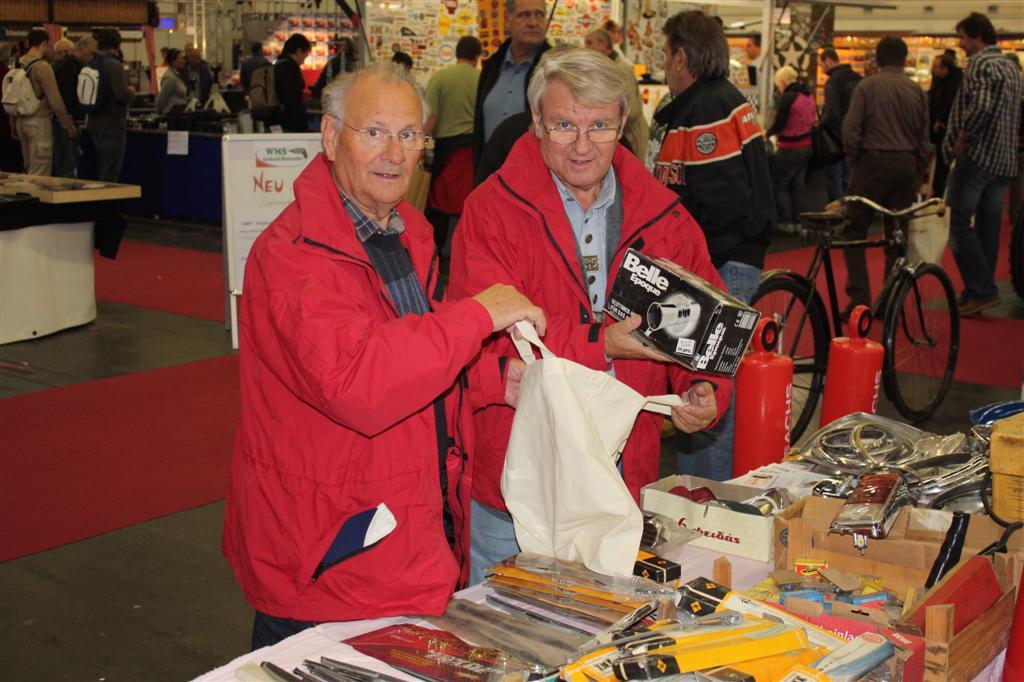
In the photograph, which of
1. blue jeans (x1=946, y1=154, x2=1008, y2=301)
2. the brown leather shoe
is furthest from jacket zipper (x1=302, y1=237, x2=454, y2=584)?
the brown leather shoe

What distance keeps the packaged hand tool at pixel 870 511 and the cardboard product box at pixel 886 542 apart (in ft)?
0.05

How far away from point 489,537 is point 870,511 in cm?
91

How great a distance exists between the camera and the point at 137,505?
14.6 ft

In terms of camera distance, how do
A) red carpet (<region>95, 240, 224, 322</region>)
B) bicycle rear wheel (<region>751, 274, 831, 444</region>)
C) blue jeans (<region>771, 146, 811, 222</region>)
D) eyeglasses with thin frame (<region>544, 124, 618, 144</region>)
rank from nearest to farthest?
eyeglasses with thin frame (<region>544, 124, 618, 144</region>), bicycle rear wheel (<region>751, 274, 831, 444</region>), red carpet (<region>95, 240, 224, 322</region>), blue jeans (<region>771, 146, 811, 222</region>)

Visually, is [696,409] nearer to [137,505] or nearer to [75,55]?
[137,505]

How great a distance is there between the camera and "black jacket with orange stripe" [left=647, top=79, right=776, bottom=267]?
402cm

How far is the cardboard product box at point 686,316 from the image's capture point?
2.15 metres

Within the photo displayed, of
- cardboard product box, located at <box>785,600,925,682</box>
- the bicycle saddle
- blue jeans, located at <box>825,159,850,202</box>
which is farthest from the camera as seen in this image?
blue jeans, located at <box>825,159,850,202</box>

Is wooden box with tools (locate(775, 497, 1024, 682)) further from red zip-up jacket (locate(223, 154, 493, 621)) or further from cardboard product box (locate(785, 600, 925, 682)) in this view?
red zip-up jacket (locate(223, 154, 493, 621))

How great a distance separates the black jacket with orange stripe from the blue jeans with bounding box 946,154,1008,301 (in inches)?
168

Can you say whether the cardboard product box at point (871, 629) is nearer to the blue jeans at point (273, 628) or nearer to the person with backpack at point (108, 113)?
the blue jeans at point (273, 628)

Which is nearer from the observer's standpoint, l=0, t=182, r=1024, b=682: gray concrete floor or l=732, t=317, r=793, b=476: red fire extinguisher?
l=0, t=182, r=1024, b=682: gray concrete floor

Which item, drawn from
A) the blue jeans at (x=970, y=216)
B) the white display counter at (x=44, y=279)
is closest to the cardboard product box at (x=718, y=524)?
the white display counter at (x=44, y=279)

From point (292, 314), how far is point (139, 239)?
1007 cm
